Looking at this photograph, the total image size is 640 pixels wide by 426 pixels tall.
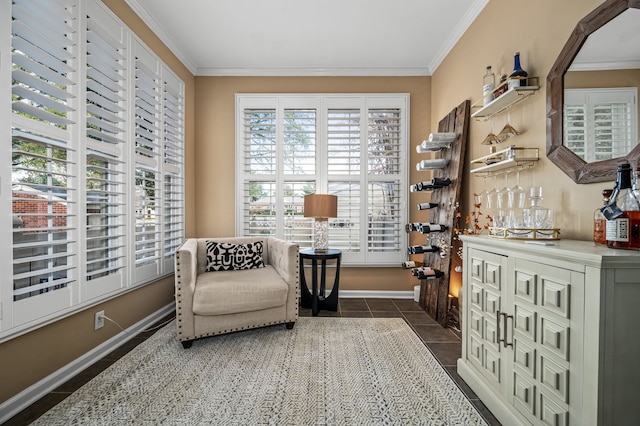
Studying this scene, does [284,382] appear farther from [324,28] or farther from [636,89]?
[324,28]

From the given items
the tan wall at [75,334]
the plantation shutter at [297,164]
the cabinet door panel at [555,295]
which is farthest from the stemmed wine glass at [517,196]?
the tan wall at [75,334]

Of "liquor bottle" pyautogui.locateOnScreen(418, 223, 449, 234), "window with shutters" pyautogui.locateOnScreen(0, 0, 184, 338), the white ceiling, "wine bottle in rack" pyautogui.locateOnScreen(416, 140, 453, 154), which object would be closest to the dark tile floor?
"window with shutters" pyautogui.locateOnScreen(0, 0, 184, 338)

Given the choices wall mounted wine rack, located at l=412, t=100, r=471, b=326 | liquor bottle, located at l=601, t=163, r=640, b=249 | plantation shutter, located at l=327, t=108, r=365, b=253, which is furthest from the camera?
plantation shutter, located at l=327, t=108, r=365, b=253

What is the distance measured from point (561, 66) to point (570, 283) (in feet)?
4.18

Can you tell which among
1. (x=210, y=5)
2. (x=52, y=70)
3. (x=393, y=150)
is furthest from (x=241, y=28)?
(x=393, y=150)

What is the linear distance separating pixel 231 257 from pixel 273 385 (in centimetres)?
139

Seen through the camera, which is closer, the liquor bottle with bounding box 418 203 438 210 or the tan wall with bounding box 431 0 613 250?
the tan wall with bounding box 431 0 613 250

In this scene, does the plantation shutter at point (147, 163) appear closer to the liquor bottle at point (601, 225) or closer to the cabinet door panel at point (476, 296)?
the cabinet door panel at point (476, 296)

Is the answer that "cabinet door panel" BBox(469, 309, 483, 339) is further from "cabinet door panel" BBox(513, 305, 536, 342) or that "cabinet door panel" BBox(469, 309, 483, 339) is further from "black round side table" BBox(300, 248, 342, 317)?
"black round side table" BBox(300, 248, 342, 317)

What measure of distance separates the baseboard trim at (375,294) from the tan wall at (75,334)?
2000 millimetres

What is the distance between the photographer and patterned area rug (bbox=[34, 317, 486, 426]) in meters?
1.60

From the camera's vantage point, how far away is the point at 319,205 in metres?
3.27

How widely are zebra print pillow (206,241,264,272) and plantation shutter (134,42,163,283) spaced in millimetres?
506

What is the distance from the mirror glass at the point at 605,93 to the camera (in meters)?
1.34
